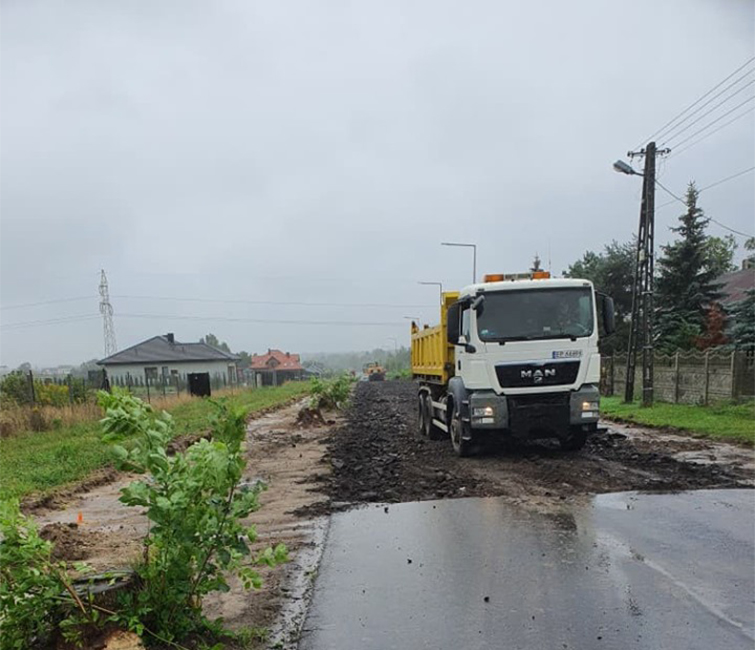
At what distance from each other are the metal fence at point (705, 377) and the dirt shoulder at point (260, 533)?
454 inches

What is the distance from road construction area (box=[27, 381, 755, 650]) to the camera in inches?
170

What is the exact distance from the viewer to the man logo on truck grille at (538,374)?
10289mm

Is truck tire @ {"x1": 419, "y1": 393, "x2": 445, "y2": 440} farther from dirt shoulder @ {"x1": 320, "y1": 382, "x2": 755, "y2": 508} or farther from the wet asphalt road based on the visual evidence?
the wet asphalt road

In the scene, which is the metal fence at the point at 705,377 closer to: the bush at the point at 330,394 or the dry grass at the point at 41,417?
the bush at the point at 330,394

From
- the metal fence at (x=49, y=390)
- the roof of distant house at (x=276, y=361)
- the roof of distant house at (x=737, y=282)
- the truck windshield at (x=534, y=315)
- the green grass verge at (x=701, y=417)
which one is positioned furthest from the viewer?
the roof of distant house at (x=276, y=361)

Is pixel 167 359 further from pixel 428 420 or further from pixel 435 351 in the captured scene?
pixel 435 351

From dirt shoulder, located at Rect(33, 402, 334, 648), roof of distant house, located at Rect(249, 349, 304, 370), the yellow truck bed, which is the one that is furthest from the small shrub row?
roof of distant house, located at Rect(249, 349, 304, 370)

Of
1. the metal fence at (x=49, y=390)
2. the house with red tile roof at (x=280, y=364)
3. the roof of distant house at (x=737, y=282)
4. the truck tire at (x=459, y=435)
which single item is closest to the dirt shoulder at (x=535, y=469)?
the truck tire at (x=459, y=435)

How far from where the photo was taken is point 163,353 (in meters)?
57.1

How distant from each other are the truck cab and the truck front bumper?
16 mm

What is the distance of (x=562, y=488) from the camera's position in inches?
331

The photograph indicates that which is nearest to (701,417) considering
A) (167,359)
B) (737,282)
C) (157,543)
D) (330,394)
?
(330,394)

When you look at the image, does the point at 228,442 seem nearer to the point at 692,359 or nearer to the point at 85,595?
the point at 85,595

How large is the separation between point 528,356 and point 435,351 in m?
3.25
